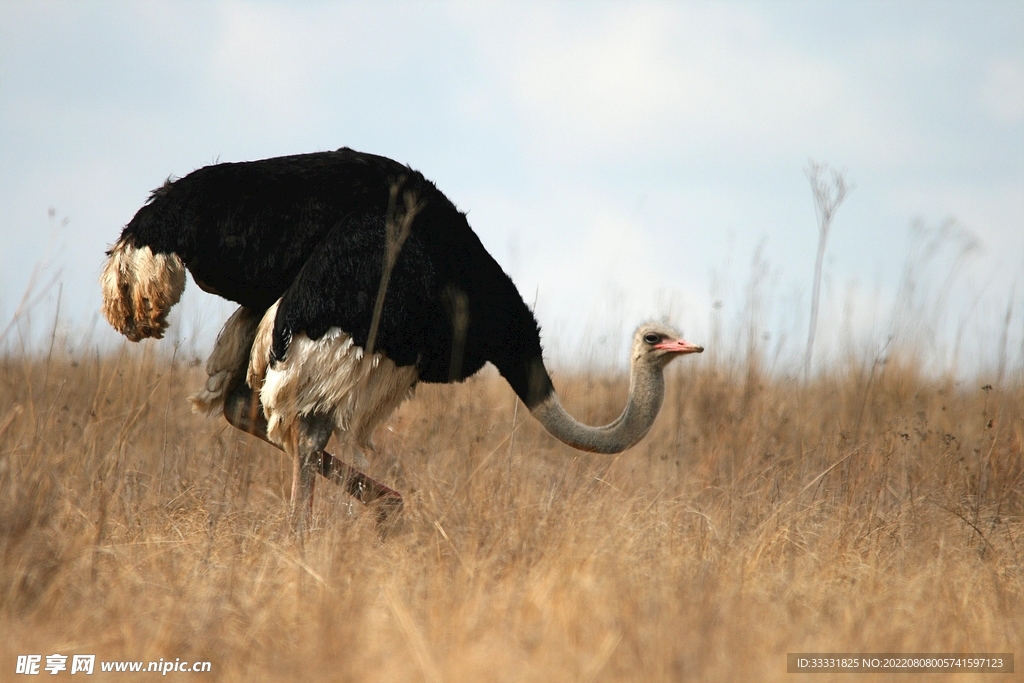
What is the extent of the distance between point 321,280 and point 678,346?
5.96 ft

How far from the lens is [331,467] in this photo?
5.03 m

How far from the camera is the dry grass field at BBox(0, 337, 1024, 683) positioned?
10.0 feet

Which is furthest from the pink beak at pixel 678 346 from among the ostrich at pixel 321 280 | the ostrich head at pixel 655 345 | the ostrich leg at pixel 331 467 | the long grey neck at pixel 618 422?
the ostrich leg at pixel 331 467

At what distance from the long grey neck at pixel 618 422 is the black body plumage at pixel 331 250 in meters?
0.52

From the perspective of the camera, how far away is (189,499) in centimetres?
500

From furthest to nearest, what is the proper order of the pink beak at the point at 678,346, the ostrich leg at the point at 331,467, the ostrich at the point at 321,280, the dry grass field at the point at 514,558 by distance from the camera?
the pink beak at the point at 678,346 < the ostrich leg at the point at 331,467 < the ostrich at the point at 321,280 < the dry grass field at the point at 514,558

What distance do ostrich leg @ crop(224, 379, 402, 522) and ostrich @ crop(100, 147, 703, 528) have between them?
56mm

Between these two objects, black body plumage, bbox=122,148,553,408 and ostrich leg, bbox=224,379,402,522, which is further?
ostrich leg, bbox=224,379,402,522

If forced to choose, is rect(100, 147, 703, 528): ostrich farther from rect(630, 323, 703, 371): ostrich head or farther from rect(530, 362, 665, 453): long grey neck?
rect(630, 323, 703, 371): ostrich head

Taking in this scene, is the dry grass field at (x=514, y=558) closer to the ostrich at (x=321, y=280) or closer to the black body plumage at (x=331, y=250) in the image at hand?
the ostrich at (x=321, y=280)

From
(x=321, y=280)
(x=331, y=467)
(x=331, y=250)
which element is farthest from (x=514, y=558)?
(x=331, y=250)

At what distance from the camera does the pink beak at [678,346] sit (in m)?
5.15

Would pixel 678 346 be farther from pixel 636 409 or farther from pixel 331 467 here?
pixel 331 467

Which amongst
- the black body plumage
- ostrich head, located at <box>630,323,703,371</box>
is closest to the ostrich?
the black body plumage
